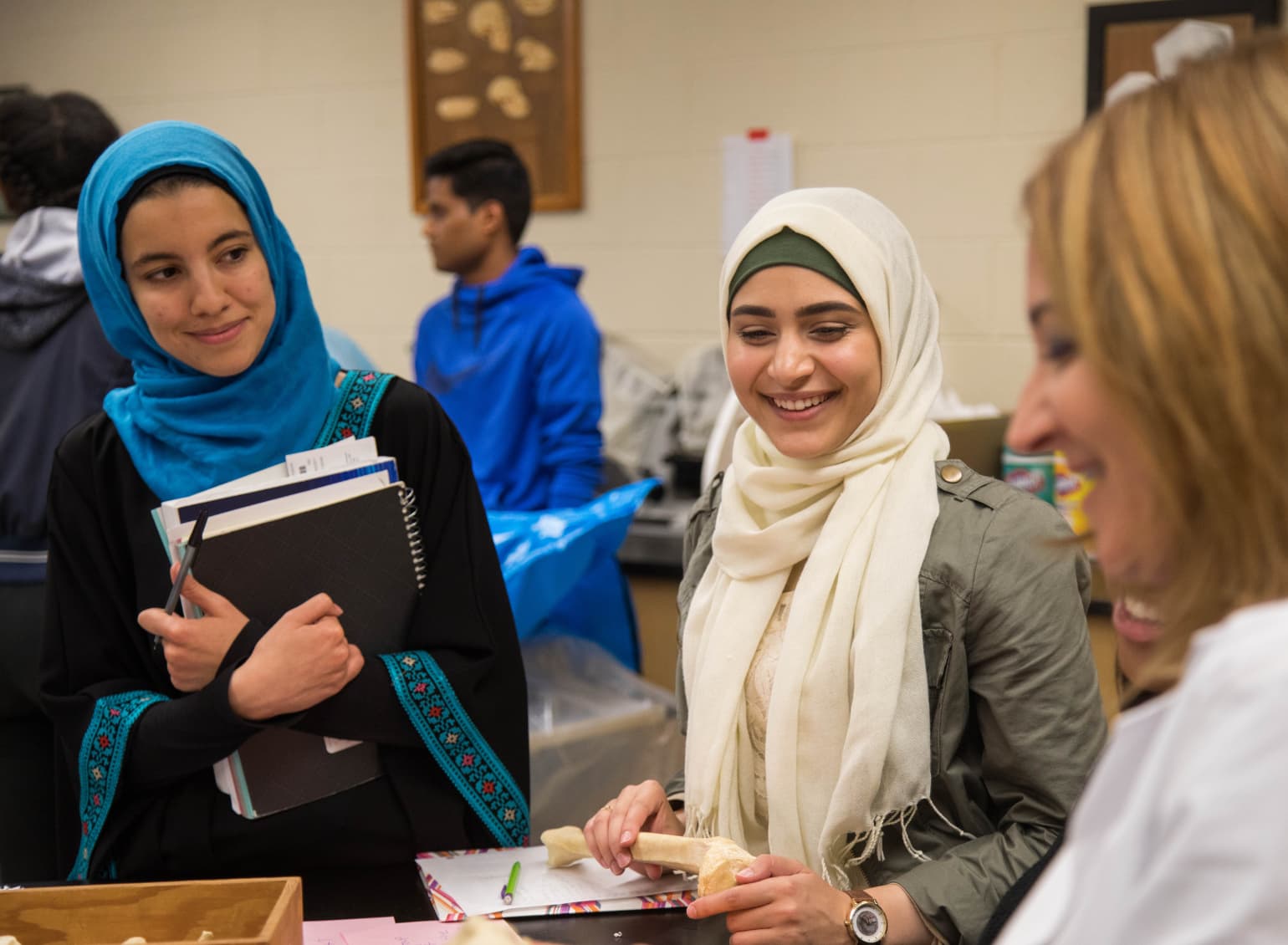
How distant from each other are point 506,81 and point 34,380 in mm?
2108

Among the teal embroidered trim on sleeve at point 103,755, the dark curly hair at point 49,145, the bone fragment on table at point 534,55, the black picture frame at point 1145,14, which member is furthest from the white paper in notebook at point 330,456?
the bone fragment on table at point 534,55

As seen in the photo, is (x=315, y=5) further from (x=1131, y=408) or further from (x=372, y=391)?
(x=1131, y=408)

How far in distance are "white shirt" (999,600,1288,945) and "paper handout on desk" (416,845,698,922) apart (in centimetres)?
63

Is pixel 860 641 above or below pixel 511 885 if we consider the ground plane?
above

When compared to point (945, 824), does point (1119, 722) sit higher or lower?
higher

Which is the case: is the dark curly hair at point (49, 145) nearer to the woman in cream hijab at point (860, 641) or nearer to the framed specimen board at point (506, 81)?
the woman in cream hijab at point (860, 641)

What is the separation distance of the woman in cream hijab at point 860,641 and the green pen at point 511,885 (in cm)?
8

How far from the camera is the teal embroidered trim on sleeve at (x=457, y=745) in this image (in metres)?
1.32

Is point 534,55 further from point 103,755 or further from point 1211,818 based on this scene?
point 1211,818

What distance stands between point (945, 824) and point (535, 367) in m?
1.91

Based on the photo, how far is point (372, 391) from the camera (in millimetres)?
1438

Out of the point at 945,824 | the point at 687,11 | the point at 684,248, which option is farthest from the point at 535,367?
the point at 945,824

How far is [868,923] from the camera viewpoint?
42.9 inches

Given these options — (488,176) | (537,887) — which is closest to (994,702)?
(537,887)
